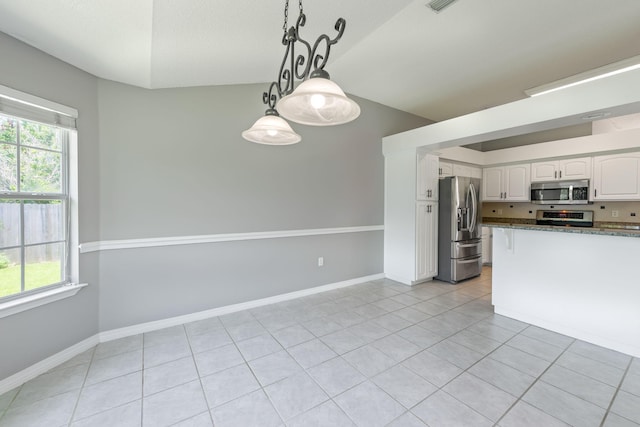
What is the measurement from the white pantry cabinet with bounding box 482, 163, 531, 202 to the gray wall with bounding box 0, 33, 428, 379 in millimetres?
3359

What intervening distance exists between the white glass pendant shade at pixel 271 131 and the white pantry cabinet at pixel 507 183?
4.96m

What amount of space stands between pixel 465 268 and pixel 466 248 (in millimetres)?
322

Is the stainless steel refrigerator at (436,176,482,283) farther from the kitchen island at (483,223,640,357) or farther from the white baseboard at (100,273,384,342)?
the white baseboard at (100,273,384,342)

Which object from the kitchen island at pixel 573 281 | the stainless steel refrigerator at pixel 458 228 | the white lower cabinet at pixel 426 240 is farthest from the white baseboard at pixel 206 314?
the kitchen island at pixel 573 281

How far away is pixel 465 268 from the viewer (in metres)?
4.28

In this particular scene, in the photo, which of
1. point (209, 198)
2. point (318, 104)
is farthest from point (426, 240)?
point (318, 104)

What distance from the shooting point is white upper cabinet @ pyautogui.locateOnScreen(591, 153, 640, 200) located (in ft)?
12.5

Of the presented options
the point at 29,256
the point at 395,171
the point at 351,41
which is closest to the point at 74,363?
the point at 29,256

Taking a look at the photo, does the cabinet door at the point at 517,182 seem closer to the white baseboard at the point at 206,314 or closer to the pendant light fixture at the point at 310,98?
the white baseboard at the point at 206,314

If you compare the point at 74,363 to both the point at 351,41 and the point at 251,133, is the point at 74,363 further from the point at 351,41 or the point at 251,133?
the point at 351,41

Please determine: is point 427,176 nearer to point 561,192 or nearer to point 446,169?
point 446,169

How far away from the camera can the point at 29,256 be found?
2016mm

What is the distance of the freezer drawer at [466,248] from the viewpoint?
4.14 metres

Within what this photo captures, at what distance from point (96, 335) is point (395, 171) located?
13.4 ft
